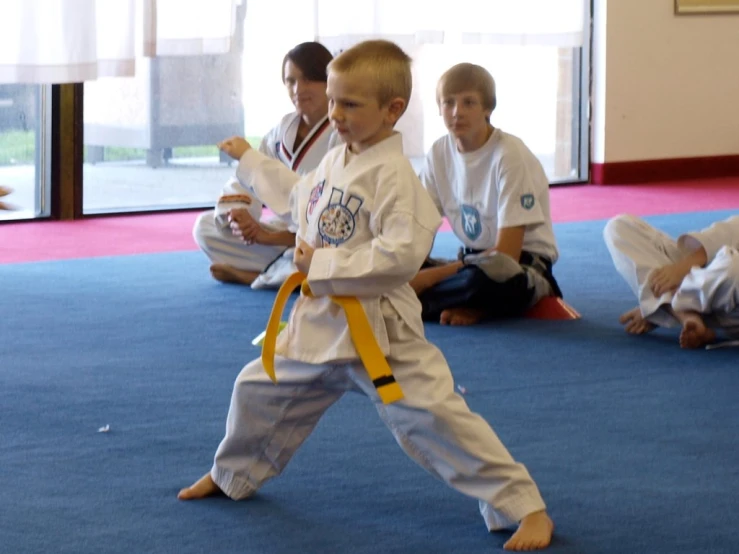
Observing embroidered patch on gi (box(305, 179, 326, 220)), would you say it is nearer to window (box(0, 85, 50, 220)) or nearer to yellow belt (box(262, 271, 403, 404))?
yellow belt (box(262, 271, 403, 404))

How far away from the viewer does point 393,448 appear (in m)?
2.27

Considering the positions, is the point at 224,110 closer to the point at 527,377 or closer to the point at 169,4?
the point at 169,4

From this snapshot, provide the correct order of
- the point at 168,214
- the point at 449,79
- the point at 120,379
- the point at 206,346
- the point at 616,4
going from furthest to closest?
the point at 616,4 → the point at 168,214 → the point at 449,79 → the point at 206,346 → the point at 120,379

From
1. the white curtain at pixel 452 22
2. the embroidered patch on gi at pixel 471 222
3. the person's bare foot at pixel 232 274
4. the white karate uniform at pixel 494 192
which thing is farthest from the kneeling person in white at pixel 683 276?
the white curtain at pixel 452 22

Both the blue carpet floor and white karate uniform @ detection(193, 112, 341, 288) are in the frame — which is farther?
white karate uniform @ detection(193, 112, 341, 288)

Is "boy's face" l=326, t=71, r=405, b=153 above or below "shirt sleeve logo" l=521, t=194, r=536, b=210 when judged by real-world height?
above

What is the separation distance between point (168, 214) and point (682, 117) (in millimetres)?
3111

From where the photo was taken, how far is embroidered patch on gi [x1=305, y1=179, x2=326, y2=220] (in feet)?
6.29

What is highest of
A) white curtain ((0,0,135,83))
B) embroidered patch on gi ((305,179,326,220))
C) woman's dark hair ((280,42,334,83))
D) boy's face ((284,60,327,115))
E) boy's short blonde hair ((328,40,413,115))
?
white curtain ((0,0,135,83))

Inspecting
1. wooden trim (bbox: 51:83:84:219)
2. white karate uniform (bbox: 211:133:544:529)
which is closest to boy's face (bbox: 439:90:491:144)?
white karate uniform (bbox: 211:133:544:529)

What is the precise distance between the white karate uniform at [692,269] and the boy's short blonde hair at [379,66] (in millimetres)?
1494

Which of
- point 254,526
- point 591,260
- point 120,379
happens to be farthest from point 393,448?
point 591,260

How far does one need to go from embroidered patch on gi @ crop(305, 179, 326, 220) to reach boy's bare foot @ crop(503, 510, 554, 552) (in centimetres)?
61

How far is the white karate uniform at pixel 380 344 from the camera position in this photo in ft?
5.86
